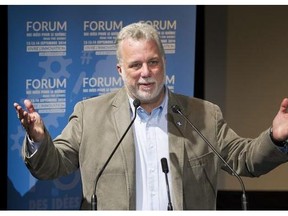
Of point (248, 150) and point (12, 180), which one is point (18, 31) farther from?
point (248, 150)

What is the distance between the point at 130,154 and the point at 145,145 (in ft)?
0.30

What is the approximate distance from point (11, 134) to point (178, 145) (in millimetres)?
1516

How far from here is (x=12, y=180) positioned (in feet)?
11.6

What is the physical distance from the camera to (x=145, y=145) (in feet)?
7.81

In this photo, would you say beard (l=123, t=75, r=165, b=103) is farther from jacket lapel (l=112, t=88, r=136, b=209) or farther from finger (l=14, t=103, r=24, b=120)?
finger (l=14, t=103, r=24, b=120)

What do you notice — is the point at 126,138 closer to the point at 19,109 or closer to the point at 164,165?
the point at 164,165

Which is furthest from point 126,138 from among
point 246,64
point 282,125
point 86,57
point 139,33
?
point 246,64

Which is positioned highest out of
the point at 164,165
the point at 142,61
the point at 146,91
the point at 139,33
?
the point at 139,33

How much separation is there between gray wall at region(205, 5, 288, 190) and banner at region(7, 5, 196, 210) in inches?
67.6

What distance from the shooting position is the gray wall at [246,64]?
17.3 feet

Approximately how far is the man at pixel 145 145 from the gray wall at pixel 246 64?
2.86 m

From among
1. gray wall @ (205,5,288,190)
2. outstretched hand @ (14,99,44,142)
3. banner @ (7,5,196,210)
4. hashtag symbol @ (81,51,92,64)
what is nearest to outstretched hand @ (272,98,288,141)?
outstretched hand @ (14,99,44,142)

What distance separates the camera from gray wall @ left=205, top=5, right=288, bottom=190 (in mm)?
5262
